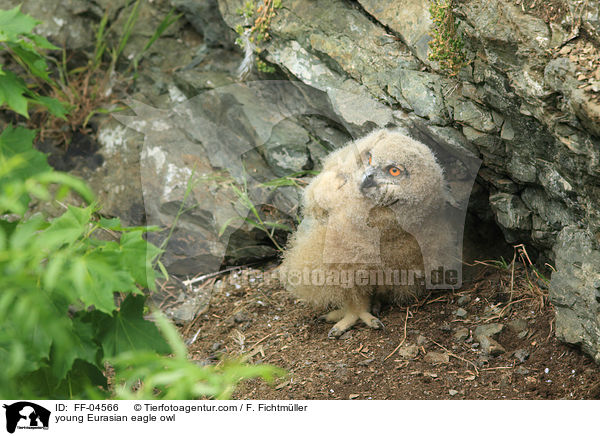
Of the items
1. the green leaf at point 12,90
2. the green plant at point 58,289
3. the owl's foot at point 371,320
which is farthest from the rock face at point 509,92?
the green leaf at point 12,90

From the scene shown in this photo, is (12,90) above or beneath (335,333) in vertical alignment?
above

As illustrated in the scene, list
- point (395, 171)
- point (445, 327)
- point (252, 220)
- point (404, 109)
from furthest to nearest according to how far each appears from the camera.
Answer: point (252, 220)
point (404, 109)
point (445, 327)
point (395, 171)

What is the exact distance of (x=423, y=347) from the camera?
113 inches

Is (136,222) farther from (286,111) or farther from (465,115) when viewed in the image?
(465,115)

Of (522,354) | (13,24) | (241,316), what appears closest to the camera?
(13,24)

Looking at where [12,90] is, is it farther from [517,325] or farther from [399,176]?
[517,325]

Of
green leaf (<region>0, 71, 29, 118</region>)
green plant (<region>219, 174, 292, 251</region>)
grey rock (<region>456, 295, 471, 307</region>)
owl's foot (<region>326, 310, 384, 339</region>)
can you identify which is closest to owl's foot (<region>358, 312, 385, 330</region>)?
owl's foot (<region>326, 310, 384, 339</region>)

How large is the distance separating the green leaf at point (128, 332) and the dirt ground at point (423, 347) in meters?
0.66

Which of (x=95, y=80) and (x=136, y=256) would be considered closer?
(x=136, y=256)

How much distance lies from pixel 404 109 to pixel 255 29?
127cm

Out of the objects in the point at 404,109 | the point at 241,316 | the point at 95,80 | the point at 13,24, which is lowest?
the point at 241,316
